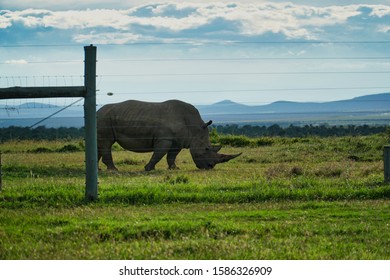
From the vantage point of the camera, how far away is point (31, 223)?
956 cm

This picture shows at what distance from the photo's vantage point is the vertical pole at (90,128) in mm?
11266

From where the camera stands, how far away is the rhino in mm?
19047

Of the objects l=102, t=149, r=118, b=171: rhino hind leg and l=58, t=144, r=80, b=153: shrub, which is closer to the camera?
l=102, t=149, r=118, b=171: rhino hind leg

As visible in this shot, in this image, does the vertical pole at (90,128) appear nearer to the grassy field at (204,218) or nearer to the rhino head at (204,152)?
the grassy field at (204,218)

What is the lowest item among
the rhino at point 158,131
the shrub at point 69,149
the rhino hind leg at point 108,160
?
the shrub at point 69,149

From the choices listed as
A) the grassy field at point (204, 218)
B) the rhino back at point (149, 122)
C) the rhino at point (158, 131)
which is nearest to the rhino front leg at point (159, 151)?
the rhino at point (158, 131)

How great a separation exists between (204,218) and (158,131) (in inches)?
376

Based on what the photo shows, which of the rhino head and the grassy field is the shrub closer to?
the rhino head

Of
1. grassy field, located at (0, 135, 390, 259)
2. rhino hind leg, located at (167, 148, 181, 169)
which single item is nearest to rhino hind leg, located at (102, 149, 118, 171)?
rhino hind leg, located at (167, 148, 181, 169)

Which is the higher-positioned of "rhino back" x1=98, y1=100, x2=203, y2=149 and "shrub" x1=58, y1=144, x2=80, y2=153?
"rhino back" x1=98, y1=100, x2=203, y2=149

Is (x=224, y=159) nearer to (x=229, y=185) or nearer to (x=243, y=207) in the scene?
(x=229, y=185)

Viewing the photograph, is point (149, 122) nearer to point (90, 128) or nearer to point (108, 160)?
point (108, 160)

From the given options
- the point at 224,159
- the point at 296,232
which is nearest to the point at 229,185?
the point at 296,232

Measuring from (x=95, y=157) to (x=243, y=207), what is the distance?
2.51m
